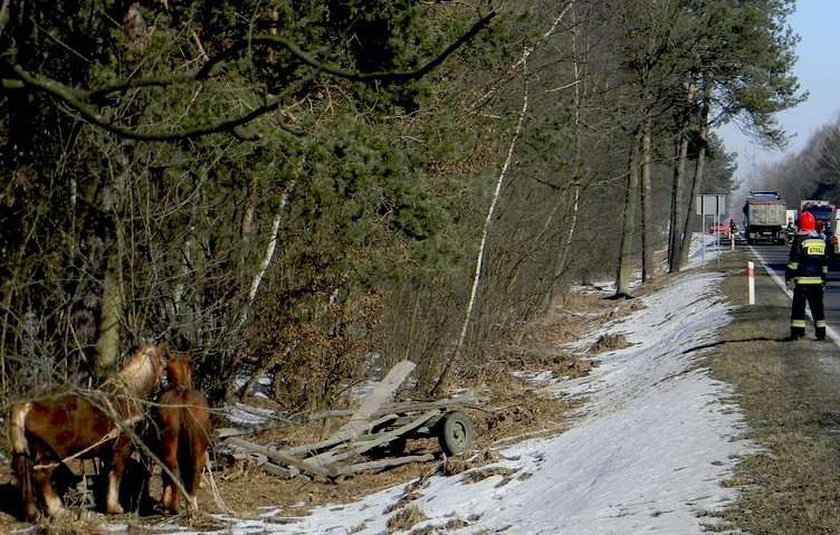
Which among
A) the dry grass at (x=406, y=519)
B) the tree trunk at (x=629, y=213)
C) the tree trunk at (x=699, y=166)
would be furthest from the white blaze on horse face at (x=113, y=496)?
the tree trunk at (x=699, y=166)

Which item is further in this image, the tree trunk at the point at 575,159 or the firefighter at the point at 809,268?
the tree trunk at the point at 575,159

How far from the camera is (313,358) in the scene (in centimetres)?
1561

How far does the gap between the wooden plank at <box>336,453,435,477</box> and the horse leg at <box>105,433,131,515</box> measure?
3253 mm

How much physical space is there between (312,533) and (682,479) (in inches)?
152

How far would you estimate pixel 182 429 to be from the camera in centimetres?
1229

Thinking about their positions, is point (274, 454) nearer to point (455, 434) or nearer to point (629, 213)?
point (455, 434)

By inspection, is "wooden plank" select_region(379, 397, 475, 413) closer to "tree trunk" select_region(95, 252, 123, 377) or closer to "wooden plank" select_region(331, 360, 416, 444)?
"wooden plank" select_region(331, 360, 416, 444)

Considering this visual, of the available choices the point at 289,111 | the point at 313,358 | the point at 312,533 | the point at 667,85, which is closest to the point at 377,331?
the point at 313,358

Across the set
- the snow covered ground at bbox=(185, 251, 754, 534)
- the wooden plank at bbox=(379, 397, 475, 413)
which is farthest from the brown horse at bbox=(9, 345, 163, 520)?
the wooden plank at bbox=(379, 397, 475, 413)

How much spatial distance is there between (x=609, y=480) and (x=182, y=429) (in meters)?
4.32

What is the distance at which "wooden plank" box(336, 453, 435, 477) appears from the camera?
14.9 metres

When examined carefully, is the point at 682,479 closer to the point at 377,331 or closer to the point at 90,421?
the point at 90,421

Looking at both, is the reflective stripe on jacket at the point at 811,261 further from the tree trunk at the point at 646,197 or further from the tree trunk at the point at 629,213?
the tree trunk at the point at 629,213

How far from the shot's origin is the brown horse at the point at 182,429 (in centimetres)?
1219
